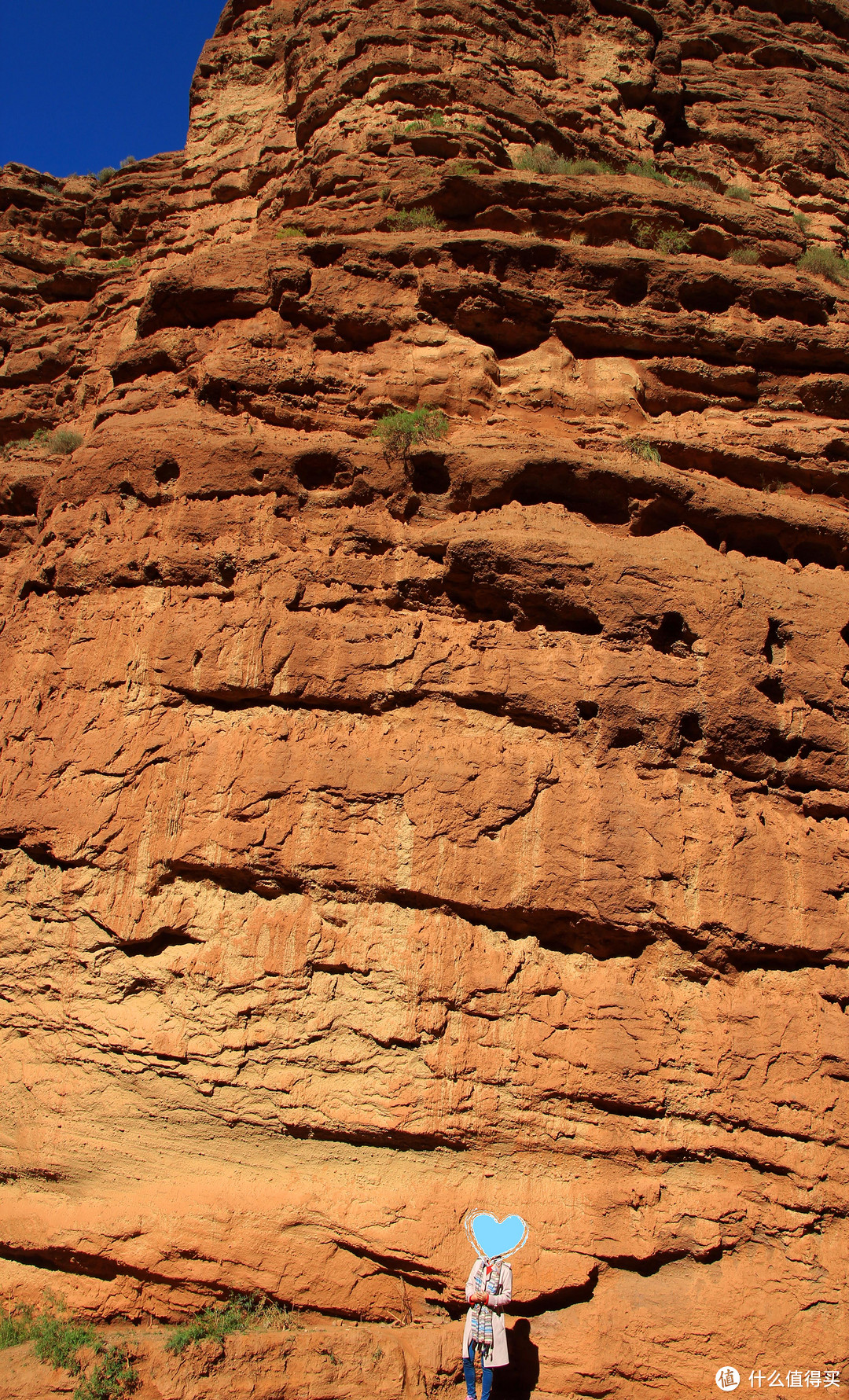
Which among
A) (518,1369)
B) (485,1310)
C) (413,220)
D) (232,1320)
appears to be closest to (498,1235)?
(485,1310)

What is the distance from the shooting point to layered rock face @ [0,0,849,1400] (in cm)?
478

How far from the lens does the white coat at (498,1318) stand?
421cm

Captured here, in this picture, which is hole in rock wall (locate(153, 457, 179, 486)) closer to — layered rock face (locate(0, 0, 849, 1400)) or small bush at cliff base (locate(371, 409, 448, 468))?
layered rock face (locate(0, 0, 849, 1400))

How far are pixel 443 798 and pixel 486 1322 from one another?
2865 millimetres

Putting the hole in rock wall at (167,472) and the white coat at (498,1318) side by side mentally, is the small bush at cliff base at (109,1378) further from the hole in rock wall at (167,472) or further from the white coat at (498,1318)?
the hole in rock wall at (167,472)

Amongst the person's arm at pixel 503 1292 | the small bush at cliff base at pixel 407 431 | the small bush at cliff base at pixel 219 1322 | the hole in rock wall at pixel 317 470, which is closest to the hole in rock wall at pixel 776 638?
the small bush at cliff base at pixel 407 431

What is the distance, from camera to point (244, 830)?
5.43 m

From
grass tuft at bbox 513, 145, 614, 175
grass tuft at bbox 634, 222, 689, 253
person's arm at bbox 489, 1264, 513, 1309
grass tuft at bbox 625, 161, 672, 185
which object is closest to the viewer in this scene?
person's arm at bbox 489, 1264, 513, 1309

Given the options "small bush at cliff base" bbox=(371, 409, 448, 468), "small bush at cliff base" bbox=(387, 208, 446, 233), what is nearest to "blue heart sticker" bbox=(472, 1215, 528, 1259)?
"small bush at cliff base" bbox=(371, 409, 448, 468)

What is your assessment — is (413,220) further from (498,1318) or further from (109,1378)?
(109,1378)

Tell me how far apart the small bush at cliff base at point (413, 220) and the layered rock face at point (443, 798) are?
2.0 inches

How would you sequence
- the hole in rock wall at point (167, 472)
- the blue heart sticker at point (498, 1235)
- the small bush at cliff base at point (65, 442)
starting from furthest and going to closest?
the small bush at cliff base at point (65, 442) < the hole in rock wall at point (167, 472) < the blue heart sticker at point (498, 1235)

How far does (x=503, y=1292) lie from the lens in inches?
167

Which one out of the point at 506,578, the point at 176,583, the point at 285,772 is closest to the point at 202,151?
the point at 176,583
